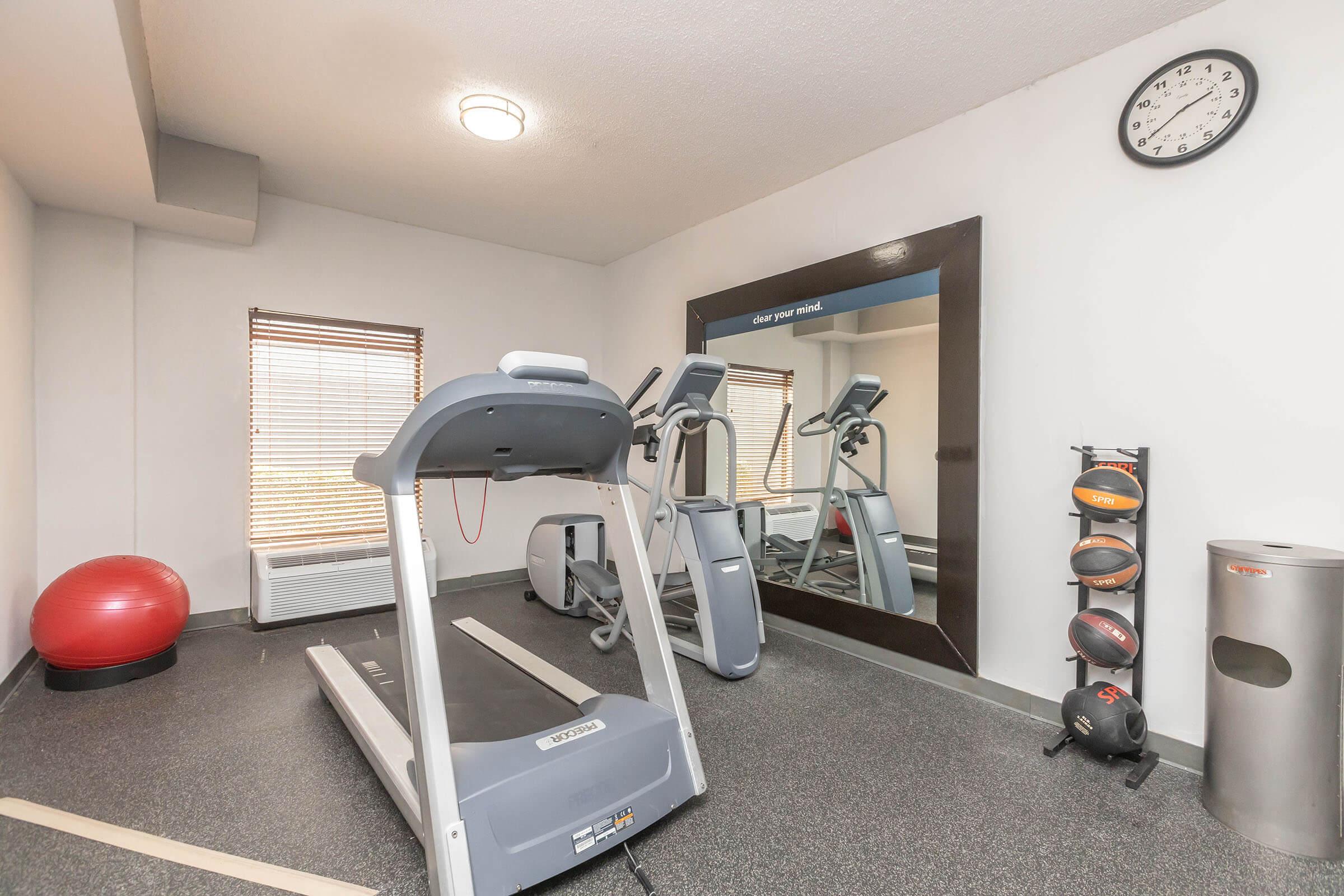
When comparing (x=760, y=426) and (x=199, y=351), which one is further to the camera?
(x=760, y=426)

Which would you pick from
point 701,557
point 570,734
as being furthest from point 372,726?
point 701,557

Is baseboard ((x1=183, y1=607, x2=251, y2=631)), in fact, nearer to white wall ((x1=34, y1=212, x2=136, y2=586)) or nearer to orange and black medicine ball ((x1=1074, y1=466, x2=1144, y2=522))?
white wall ((x1=34, y1=212, x2=136, y2=586))

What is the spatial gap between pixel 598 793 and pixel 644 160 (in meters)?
3.04

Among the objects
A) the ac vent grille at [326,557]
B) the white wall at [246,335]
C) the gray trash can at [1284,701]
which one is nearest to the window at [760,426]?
the white wall at [246,335]

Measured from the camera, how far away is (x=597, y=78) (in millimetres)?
2525

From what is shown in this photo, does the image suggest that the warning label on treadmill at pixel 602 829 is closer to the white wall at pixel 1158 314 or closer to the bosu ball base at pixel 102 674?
the white wall at pixel 1158 314

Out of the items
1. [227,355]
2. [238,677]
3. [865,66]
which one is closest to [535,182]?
[865,66]

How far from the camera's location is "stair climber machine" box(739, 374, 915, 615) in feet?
10.2

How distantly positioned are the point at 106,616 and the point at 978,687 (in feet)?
12.8

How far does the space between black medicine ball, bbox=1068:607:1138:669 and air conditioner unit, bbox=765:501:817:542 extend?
59.0 inches

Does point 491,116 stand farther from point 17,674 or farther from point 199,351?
point 17,674

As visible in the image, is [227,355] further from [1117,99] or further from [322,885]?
[1117,99]

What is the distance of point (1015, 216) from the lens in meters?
2.59

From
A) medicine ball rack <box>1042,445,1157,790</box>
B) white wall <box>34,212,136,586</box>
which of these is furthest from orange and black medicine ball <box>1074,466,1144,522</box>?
white wall <box>34,212,136,586</box>
